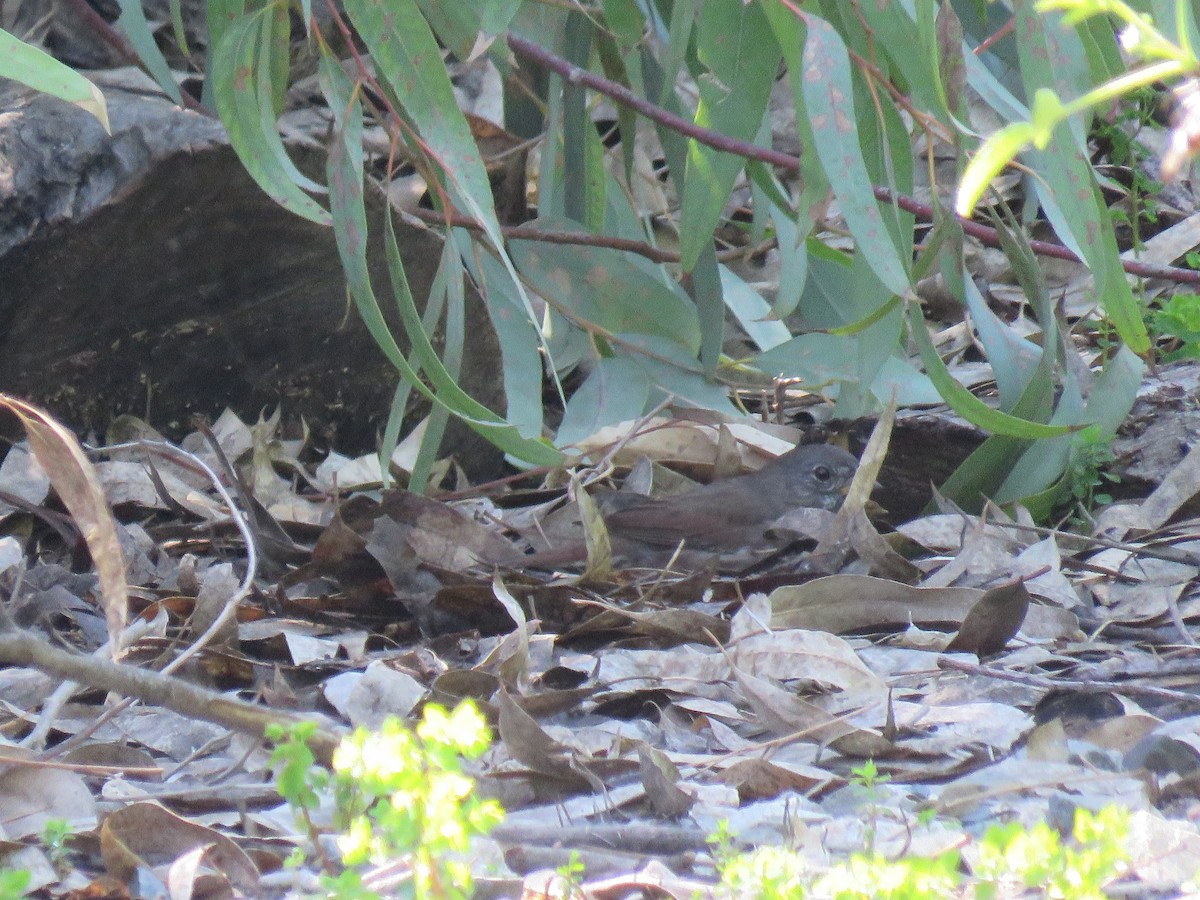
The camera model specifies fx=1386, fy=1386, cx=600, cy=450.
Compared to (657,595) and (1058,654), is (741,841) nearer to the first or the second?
(1058,654)

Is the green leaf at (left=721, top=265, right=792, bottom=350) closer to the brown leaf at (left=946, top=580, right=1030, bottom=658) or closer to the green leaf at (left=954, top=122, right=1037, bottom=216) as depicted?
the brown leaf at (left=946, top=580, right=1030, bottom=658)

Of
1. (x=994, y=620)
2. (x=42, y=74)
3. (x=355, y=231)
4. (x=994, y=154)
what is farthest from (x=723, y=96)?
(x=994, y=154)

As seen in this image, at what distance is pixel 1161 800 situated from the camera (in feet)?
5.94

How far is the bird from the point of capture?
3.94 meters

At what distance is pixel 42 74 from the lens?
1979mm

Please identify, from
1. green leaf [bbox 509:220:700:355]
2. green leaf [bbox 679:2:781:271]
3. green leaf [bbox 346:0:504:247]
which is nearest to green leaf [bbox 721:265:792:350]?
green leaf [bbox 509:220:700:355]

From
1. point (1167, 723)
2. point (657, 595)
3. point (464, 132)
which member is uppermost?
point (464, 132)

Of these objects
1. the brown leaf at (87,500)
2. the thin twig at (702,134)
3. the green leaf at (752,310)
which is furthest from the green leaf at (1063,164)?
the brown leaf at (87,500)

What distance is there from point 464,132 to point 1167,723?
174 centimetres

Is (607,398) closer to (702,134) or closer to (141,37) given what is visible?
(702,134)

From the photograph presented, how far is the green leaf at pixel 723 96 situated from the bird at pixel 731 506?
37.7 inches

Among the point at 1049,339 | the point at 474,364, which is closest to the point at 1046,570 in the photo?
the point at 1049,339

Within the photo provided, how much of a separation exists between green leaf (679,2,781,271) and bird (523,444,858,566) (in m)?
0.96

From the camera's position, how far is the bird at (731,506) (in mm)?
3939
